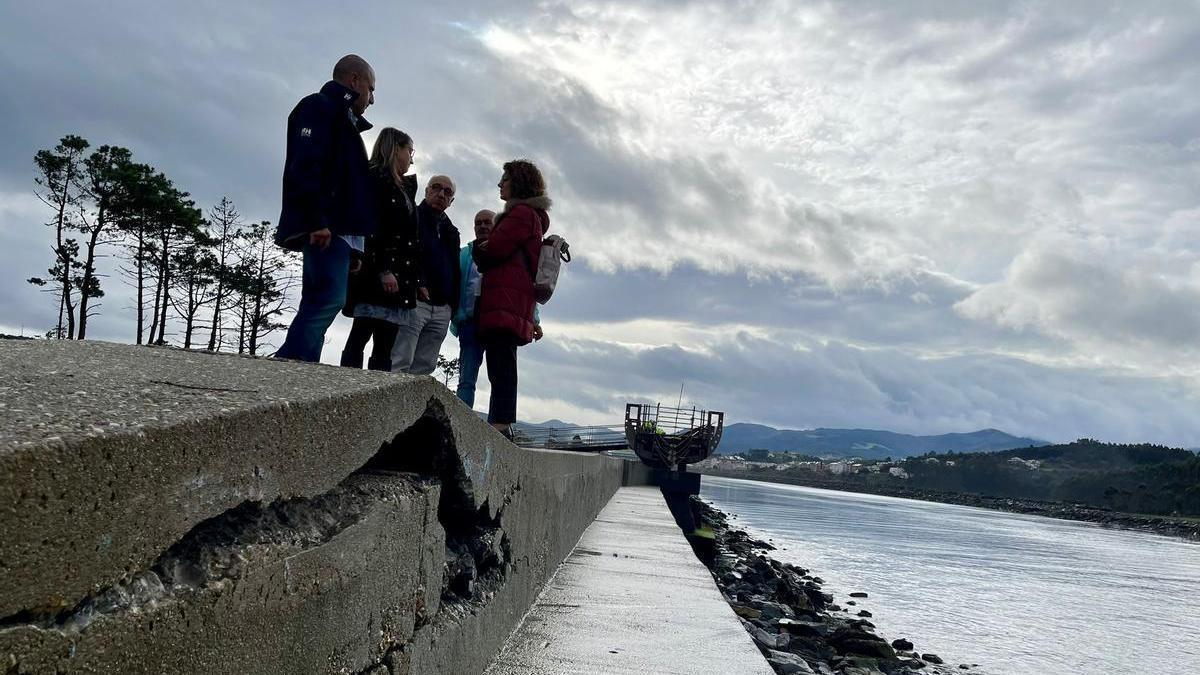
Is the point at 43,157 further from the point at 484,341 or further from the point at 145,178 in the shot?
the point at 484,341

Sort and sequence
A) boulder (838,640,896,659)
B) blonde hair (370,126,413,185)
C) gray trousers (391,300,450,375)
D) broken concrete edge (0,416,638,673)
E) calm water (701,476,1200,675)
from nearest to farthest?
broken concrete edge (0,416,638,673) < blonde hair (370,126,413,185) < gray trousers (391,300,450,375) < boulder (838,640,896,659) < calm water (701,476,1200,675)

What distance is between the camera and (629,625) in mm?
3314

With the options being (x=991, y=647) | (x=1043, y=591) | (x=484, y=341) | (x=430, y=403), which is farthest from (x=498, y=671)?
(x=1043, y=591)

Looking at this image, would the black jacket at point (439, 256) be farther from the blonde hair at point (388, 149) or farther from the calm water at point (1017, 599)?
the calm water at point (1017, 599)

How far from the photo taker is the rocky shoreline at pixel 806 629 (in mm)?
9359

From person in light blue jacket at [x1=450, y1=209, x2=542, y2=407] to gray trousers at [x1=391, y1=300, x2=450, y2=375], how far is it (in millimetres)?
223

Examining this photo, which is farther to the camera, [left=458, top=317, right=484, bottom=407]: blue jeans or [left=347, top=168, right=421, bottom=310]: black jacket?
[left=458, top=317, right=484, bottom=407]: blue jeans

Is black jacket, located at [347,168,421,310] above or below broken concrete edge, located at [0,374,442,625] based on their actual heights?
above

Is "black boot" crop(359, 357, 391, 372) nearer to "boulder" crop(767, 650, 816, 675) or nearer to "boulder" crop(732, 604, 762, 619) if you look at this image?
"boulder" crop(767, 650, 816, 675)

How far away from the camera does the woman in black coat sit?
438cm

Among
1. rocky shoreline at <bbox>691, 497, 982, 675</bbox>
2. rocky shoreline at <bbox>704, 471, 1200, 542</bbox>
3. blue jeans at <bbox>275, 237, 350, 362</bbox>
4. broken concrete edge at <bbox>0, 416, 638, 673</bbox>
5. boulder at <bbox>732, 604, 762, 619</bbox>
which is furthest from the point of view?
rocky shoreline at <bbox>704, 471, 1200, 542</bbox>

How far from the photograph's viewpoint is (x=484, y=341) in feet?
15.2

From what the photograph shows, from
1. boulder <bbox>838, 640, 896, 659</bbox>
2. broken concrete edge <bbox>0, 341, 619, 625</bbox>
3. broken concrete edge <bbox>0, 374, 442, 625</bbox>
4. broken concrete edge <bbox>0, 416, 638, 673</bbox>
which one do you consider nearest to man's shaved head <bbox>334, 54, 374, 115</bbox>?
broken concrete edge <bbox>0, 416, 638, 673</bbox>

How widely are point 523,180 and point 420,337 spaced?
1093 mm
